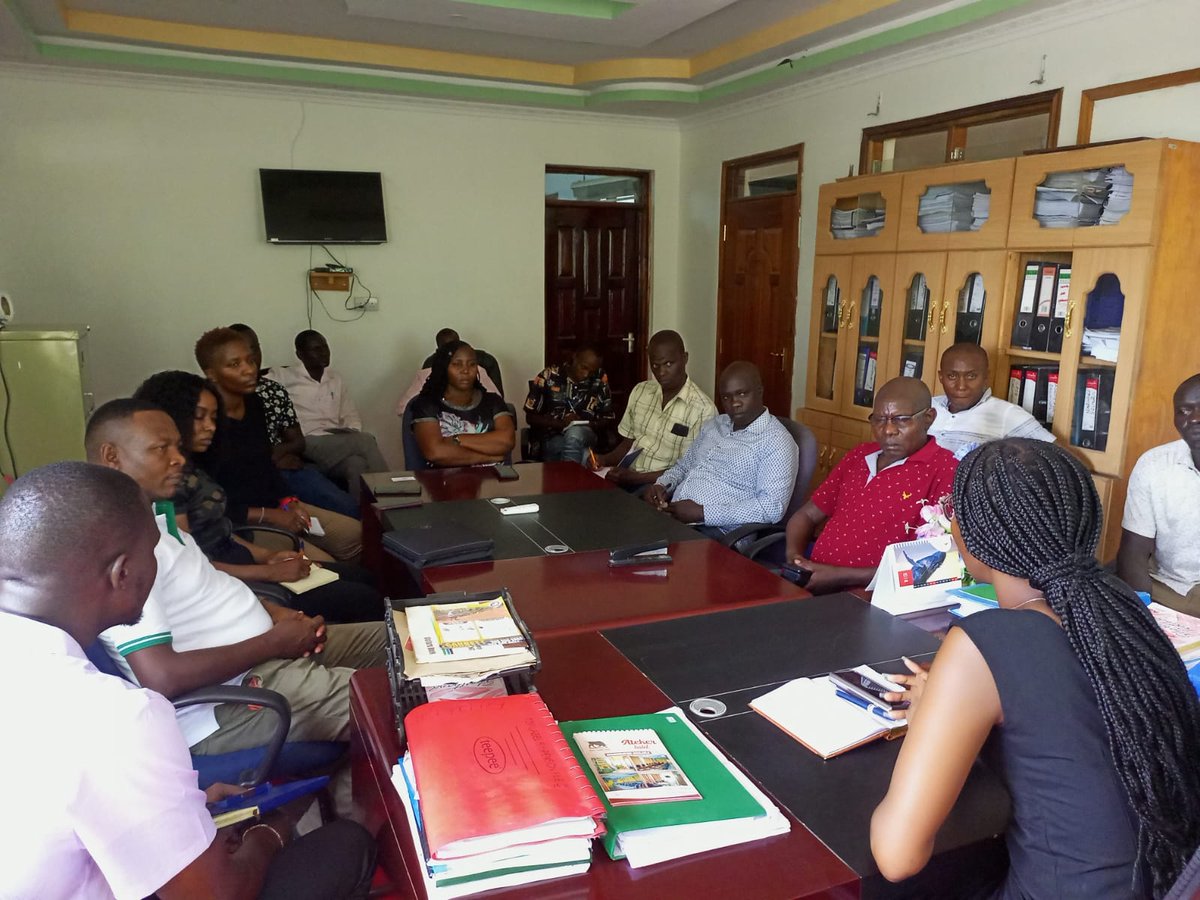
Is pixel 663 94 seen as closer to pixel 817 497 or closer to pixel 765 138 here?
pixel 765 138

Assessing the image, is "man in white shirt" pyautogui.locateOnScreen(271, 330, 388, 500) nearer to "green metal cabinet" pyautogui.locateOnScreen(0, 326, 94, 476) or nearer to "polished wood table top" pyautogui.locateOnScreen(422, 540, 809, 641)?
"green metal cabinet" pyautogui.locateOnScreen(0, 326, 94, 476)

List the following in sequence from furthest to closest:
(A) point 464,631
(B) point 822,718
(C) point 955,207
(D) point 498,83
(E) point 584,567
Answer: (D) point 498,83, (C) point 955,207, (E) point 584,567, (A) point 464,631, (B) point 822,718

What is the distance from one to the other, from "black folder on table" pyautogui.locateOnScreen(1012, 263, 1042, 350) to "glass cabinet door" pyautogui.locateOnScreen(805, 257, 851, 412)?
0.98m

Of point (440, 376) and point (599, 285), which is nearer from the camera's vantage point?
point (440, 376)

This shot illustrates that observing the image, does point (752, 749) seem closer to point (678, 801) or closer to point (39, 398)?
point (678, 801)

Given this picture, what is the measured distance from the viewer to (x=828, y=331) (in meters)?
4.45

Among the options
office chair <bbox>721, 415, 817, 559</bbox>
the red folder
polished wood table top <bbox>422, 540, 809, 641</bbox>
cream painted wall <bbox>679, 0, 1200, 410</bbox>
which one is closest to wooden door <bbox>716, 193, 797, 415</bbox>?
cream painted wall <bbox>679, 0, 1200, 410</bbox>

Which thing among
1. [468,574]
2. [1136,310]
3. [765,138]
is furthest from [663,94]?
[468,574]

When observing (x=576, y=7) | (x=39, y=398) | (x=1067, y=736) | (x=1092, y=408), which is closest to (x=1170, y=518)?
(x=1092, y=408)

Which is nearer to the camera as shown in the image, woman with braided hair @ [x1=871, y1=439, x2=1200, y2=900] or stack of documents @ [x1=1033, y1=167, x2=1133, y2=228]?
woman with braided hair @ [x1=871, y1=439, x2=1200, y2=900]

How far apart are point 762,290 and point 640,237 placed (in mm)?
1362

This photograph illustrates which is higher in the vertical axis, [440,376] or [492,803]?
[440,376]

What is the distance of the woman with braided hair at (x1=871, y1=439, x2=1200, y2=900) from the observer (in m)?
1.03

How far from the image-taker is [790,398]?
17.6 feet
